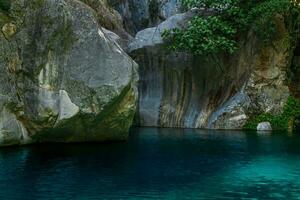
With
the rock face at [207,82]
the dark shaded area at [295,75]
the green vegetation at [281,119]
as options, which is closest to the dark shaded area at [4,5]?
the rock face at [207,82]

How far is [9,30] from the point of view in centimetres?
1939

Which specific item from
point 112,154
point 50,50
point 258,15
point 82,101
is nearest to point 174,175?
point 112,154

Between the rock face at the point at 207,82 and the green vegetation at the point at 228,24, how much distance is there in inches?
44.4

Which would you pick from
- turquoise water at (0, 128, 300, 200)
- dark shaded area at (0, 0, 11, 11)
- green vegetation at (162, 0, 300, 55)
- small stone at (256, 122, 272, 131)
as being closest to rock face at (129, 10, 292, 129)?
small stone at (256, 122, 272, 131)

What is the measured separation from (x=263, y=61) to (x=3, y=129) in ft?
54.6

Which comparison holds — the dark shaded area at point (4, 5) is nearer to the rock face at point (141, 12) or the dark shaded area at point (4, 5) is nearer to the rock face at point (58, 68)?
the rock face at point (58, 68)

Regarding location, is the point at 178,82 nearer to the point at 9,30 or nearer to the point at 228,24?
the point at 228,24

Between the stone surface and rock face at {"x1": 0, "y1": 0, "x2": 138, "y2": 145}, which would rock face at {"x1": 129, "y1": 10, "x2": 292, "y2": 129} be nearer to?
the stone surface

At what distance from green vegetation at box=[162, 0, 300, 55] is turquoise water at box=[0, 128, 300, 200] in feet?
24.4

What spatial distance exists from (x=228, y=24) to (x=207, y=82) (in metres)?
4.31

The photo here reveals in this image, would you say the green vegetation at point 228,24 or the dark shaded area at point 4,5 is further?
the green vegetation at point 228,24

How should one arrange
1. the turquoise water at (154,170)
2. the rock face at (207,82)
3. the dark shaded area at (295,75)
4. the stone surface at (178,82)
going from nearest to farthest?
the turquoise water at (154,170) < the rock face at (207,82) < the stone surface at (178,82) < the dark shaded area at (295,75)

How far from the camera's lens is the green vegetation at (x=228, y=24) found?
27188 mm

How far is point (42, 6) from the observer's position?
65.8 ft
